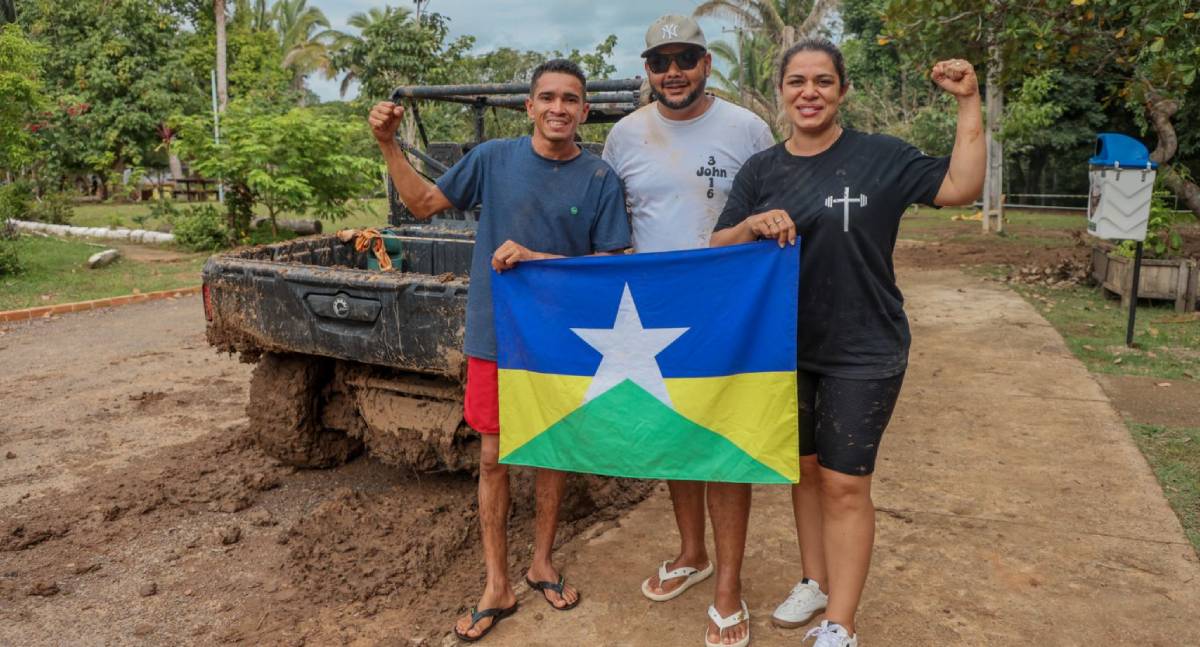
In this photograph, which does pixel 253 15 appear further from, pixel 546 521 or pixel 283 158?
pixel 546 521

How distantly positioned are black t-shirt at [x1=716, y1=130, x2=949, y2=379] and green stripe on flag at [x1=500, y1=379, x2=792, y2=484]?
1.38 ft

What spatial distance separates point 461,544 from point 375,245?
1.86 meters

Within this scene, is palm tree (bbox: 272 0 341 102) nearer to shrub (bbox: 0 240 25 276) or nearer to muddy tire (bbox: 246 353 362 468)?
shrub (bbox: 0 240 25 276)

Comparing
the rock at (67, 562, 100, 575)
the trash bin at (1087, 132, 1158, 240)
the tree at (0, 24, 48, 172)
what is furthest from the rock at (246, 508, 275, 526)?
→ the tree at (0, 24, 48, 172)

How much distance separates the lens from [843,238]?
2.66 m

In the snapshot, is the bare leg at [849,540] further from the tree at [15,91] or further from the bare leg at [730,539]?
the tree at [15,91]

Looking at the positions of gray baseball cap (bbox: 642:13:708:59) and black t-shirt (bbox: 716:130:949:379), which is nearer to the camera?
black t-shirt (bbox: 716:130:949:379)

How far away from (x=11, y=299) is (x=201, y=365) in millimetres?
4303

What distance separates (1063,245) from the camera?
573 inches

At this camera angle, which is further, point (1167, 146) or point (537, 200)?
point (1167, 146)

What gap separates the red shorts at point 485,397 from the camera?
3188 mm

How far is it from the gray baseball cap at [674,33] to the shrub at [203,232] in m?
13.1

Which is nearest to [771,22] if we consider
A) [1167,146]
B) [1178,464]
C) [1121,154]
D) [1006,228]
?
[1006,228]

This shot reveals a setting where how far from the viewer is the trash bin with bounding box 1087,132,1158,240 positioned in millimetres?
7344
